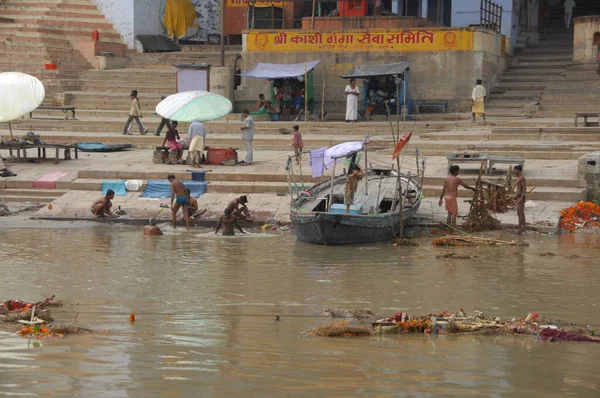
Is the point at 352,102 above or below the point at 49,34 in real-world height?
below

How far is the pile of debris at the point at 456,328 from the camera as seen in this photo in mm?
9750

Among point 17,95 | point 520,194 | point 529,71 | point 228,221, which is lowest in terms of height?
point 228,221

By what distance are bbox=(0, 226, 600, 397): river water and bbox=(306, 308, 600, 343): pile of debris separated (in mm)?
138

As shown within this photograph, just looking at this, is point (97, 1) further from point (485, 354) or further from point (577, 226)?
point (485, 354)

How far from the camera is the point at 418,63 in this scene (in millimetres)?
25812

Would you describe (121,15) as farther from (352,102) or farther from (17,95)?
(17,95)

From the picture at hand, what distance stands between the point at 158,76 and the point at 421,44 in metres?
7.16

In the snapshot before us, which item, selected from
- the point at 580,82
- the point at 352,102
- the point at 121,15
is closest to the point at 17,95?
the point at 352,102

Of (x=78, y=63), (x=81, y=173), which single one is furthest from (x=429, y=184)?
(x=78, y=63)

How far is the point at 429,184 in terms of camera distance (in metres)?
18.4

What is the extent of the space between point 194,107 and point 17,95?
3140mm

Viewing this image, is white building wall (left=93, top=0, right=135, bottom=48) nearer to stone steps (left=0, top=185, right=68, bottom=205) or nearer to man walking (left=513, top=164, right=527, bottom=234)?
stone steps (left=0, top=185, right=68, bottom=205)

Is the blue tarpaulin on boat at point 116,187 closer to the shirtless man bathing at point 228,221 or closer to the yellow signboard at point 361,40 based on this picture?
the shirtless man bathing at point 228,221

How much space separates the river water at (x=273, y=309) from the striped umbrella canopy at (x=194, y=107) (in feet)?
10.2
